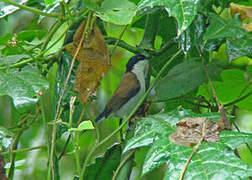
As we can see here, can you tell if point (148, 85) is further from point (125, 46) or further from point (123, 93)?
point (123, 93)

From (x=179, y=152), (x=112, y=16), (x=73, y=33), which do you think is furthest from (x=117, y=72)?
(x=179, y=152)

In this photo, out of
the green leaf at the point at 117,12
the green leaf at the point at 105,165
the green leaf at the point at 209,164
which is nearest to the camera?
the green leaf at the point at 209,164

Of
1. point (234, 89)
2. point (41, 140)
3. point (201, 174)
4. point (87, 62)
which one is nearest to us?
point (201, 174)

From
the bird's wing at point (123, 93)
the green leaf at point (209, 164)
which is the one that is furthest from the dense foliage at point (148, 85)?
the bird's wing at point (123, 93)

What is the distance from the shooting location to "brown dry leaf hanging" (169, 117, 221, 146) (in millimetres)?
945

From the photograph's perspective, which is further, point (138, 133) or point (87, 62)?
point (87, 62)

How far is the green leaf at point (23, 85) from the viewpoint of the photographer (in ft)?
3.75

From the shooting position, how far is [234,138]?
0.92 metres

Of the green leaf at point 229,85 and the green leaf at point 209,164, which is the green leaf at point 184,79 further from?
the green leaf at point 209,164

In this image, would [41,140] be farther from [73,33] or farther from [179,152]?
[179,152]

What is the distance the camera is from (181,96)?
54.4 inches

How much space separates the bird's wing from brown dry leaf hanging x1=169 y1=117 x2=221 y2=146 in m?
0.68

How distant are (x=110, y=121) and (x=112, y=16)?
1053 mm

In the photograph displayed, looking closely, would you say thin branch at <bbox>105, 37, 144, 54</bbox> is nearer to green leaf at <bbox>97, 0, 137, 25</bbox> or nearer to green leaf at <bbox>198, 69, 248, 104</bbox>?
green leaf at <bbox>97, 0, 137, 25</bbox>
